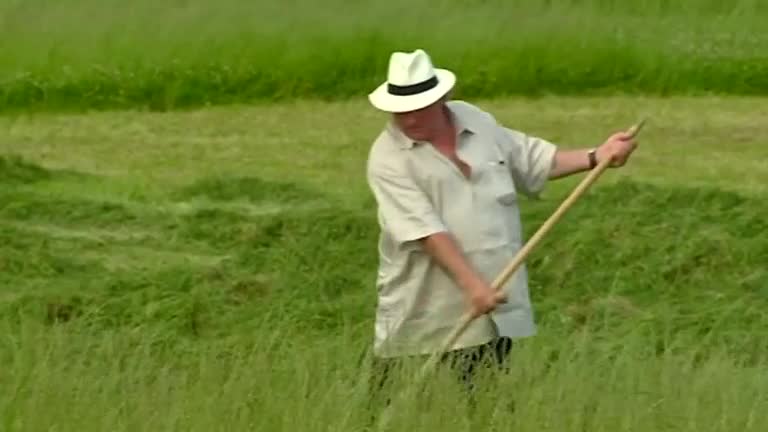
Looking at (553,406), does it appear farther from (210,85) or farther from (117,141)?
(210,85)

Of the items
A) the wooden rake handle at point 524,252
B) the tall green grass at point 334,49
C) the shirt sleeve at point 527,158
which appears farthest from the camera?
the tall green grass at point 334,49

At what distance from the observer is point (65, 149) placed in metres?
10.8

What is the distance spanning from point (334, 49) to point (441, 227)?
29.0ft

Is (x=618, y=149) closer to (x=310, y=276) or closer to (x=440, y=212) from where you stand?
(x=440, y=212)

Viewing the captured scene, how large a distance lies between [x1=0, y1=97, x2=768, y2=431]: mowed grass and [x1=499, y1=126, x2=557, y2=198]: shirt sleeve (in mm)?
468

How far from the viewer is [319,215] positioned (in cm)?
798

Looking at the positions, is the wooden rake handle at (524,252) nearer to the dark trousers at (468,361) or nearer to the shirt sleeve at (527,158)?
the dark trousers at (468,361)

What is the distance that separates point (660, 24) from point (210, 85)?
3.72m

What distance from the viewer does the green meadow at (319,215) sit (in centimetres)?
435

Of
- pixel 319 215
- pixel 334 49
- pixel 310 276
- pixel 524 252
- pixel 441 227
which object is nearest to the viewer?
pixel 524 252

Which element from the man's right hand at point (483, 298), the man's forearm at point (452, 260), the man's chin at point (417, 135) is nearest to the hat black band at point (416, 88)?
the man's chin at point (417, 135)

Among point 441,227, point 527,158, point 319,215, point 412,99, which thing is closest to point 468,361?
point 441,227

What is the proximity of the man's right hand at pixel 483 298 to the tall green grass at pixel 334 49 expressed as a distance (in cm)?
821

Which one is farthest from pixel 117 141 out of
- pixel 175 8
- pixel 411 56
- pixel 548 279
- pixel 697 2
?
pixel 411 56
